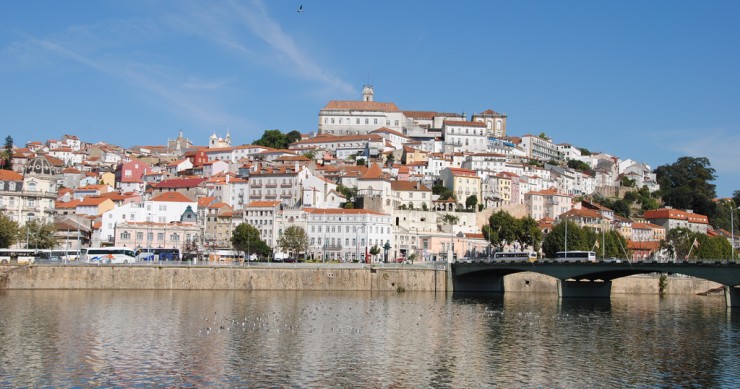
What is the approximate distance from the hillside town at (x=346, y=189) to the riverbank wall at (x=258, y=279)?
8108mm

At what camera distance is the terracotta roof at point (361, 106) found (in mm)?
164375

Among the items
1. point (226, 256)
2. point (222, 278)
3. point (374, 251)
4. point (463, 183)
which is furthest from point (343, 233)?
point (463, 183)

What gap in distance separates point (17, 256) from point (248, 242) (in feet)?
81.9

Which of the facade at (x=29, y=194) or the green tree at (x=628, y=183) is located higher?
the green tree at (x=628, y=183)

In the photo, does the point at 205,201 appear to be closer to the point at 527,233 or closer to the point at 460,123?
the point at 527,233

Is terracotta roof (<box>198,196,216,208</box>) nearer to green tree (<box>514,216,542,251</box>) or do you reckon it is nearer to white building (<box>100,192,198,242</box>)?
white building (<box>100,192,198,242</box>)

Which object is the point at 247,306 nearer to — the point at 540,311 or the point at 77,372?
the point at 540,311

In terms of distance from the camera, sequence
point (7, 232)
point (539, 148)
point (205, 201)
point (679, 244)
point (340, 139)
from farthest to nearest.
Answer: point (539, 148)
point (340, 139)
point (205, 201)
point (679, 244)
point (7, 232)

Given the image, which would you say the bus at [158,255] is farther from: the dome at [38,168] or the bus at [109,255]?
the dome at [38,168]

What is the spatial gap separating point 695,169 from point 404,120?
6198 cm

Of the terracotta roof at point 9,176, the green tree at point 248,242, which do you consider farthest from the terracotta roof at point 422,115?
the terracotta roof at point 9,176

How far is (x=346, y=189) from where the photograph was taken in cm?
11000

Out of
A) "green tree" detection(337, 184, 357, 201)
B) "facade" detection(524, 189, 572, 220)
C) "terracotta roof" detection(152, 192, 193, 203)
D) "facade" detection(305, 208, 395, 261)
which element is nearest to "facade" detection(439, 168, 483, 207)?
"facade" detection(524, 189, 572, 220)

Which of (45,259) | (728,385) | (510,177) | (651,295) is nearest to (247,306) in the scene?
(45,259)
